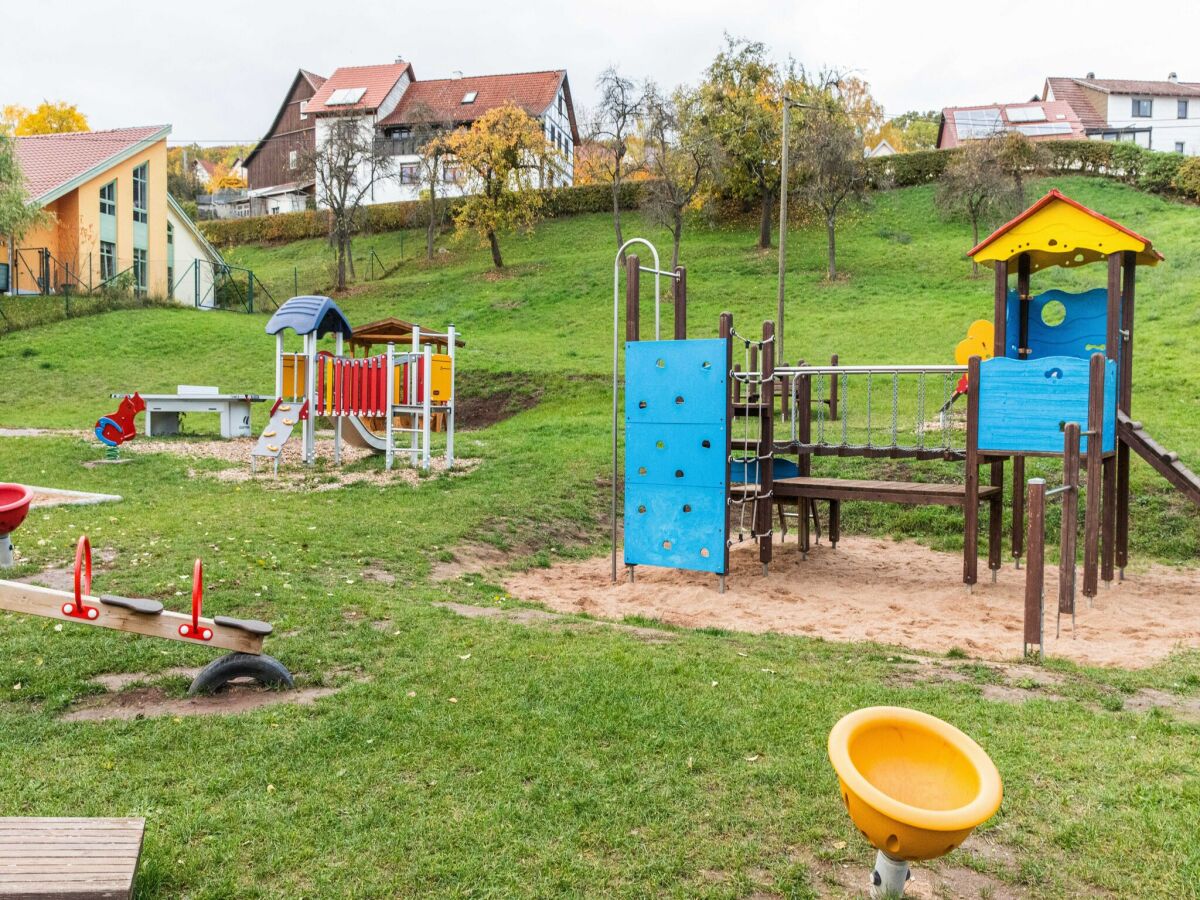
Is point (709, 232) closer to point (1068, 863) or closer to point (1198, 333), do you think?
point (1198, 333)

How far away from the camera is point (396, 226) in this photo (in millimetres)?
48969

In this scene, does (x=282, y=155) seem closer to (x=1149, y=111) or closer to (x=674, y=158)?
(x=674, y=158)

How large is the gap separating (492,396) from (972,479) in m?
14.8

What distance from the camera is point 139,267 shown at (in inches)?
1458

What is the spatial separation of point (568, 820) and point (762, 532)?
7.02 metres

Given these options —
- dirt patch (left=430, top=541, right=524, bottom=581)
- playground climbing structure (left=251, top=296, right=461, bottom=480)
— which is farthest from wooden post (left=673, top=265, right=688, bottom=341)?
playground climbing structure (left=251, top=296, right=461, bottom=480)

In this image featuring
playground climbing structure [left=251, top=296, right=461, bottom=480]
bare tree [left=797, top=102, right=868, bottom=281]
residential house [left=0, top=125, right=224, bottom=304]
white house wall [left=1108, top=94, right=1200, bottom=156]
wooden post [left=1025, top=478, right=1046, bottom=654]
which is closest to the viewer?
wooden post [left=1025, top=478, right=1046, bottom=654]

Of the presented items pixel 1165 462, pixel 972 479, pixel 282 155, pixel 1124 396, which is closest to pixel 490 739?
pixel 972 479

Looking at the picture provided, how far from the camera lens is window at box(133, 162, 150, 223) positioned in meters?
36.7

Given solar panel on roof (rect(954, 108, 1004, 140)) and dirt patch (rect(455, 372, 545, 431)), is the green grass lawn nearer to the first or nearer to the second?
dirt patch (rect(455, 372, 545, 431))

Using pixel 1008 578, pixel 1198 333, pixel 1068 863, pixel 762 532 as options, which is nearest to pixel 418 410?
pixel 762 532

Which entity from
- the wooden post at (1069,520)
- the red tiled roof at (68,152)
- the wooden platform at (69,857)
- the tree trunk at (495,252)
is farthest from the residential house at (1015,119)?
the wooden platform at (69,857)

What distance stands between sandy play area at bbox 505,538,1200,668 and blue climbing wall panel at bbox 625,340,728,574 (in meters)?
0.41

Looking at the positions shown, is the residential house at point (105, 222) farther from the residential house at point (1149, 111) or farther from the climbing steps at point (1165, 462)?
the residential house at point (1149, 111)
